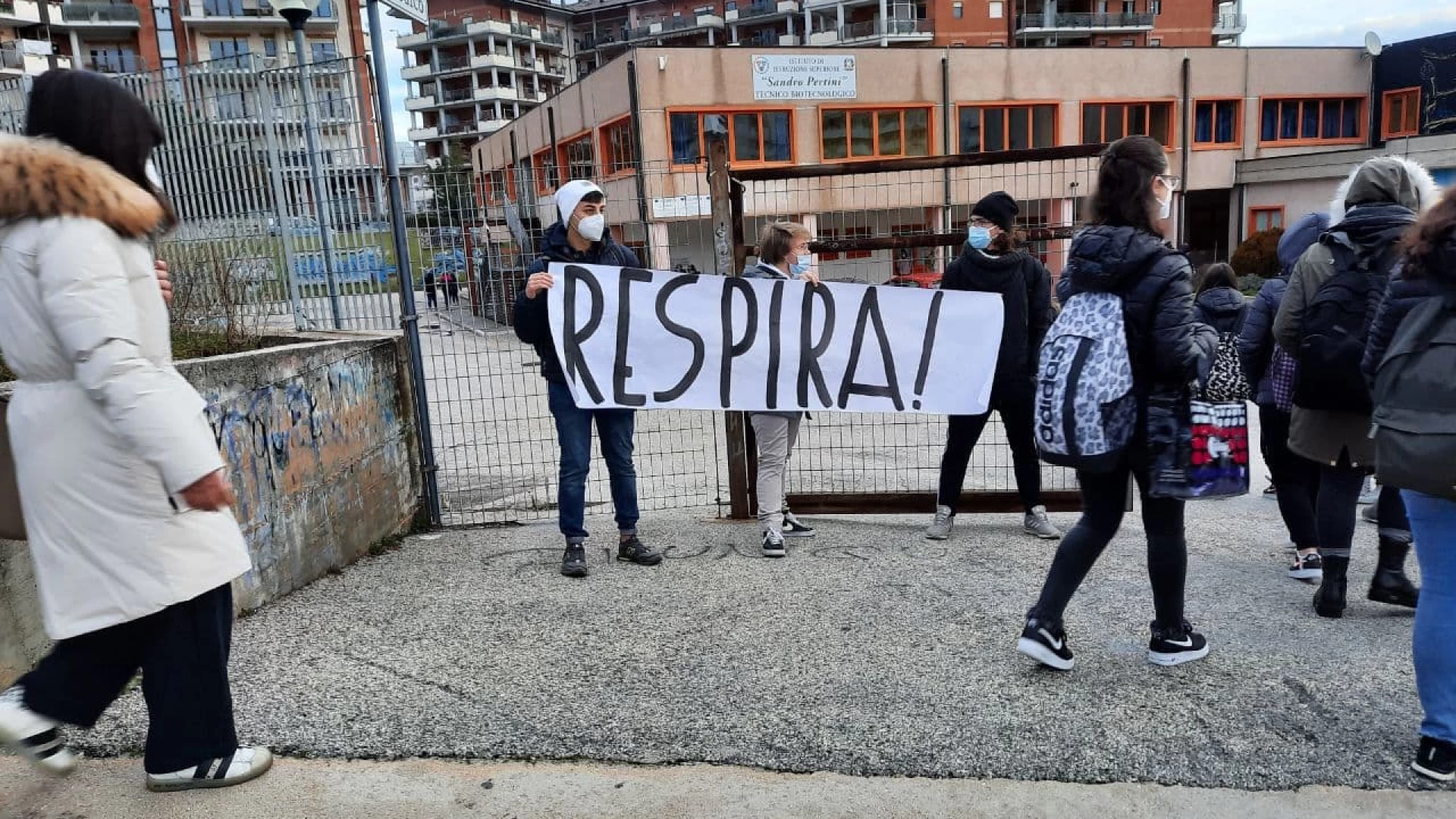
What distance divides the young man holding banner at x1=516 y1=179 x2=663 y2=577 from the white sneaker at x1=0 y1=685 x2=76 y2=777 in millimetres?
2292

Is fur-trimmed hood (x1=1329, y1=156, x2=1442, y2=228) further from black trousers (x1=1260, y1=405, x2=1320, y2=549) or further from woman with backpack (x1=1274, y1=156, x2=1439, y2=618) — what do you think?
black trousers (x1=1260, y1=405, x2=1320, y2=549)

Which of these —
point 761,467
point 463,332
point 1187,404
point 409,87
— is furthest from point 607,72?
point 409,87

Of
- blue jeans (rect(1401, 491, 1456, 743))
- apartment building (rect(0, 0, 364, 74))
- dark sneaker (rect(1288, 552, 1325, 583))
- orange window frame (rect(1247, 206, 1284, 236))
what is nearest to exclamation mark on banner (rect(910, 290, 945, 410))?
dark sneaker (rect(1288, 552, 1325, 583))

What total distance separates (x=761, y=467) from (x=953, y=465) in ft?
3.63

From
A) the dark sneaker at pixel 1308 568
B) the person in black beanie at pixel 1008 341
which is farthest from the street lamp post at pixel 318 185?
the dark sneaker at pixel 1308 568

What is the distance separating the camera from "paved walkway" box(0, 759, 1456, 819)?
97.0 inches

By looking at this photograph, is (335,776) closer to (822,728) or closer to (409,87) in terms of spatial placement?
(822,728)

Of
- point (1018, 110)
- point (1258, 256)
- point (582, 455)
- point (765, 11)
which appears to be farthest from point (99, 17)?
point (582, 455)

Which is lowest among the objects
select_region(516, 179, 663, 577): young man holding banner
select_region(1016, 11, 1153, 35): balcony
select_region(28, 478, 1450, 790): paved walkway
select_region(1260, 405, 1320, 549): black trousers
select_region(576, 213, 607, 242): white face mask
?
select_region(28, 478, 1450, 790): paved walkway

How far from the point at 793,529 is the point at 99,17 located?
65944 mm

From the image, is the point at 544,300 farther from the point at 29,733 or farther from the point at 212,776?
the point at 29,733

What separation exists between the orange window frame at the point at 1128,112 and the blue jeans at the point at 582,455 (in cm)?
3071

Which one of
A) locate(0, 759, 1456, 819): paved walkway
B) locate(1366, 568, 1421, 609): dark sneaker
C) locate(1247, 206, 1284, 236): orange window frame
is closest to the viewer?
locate(0, 759, 1456, 819): paved walkway

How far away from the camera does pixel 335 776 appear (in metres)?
2.72
